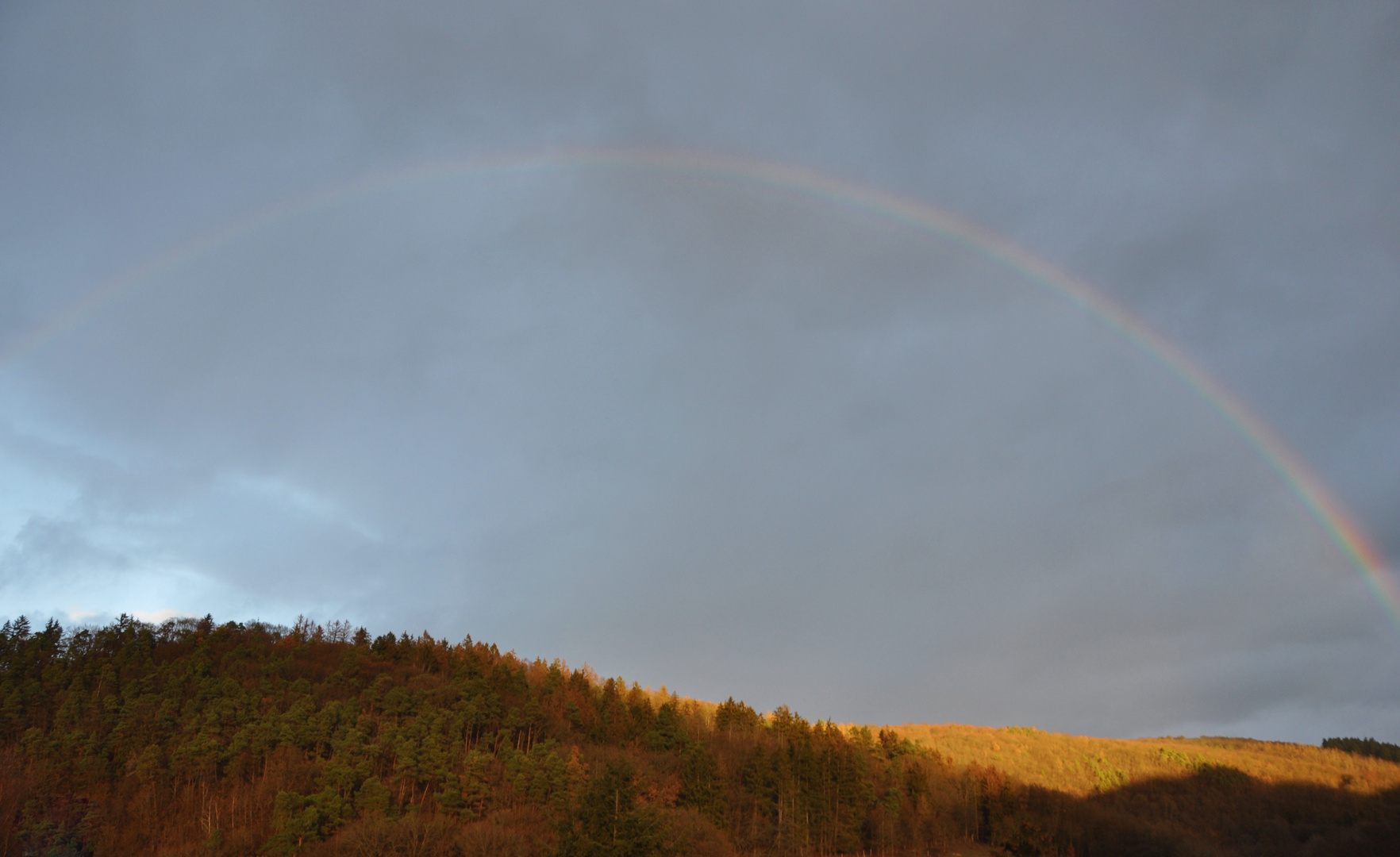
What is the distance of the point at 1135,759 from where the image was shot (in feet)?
487

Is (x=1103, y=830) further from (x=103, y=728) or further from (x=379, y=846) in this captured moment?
(x=103, y=728)

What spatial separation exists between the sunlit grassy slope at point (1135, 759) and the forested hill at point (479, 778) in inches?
62.0

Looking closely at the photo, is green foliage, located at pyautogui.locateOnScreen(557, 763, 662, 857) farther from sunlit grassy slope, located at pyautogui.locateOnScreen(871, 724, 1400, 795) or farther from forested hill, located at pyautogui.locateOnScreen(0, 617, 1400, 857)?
sunlit grassy slope, located at pyautogui.locateOnScreen(871, 724, 1400, 795)

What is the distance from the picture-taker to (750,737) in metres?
124

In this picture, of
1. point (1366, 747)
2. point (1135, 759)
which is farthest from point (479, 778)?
point (1366, 747)

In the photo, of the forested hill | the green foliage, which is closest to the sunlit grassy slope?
the forested hill

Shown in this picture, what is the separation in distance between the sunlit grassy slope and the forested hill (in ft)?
5.16

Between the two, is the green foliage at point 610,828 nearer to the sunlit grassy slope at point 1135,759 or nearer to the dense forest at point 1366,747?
the sunlit grassy slope at point 1135,759

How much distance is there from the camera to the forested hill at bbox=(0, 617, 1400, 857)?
71750 mm

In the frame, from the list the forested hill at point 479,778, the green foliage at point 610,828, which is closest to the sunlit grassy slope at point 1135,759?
the forested hill at point 479,778

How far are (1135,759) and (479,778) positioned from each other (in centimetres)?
12387

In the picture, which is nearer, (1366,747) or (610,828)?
(610,828)

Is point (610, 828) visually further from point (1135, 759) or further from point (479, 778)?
point (1135, 759)

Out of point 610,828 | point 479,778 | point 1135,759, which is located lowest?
point 610,828
